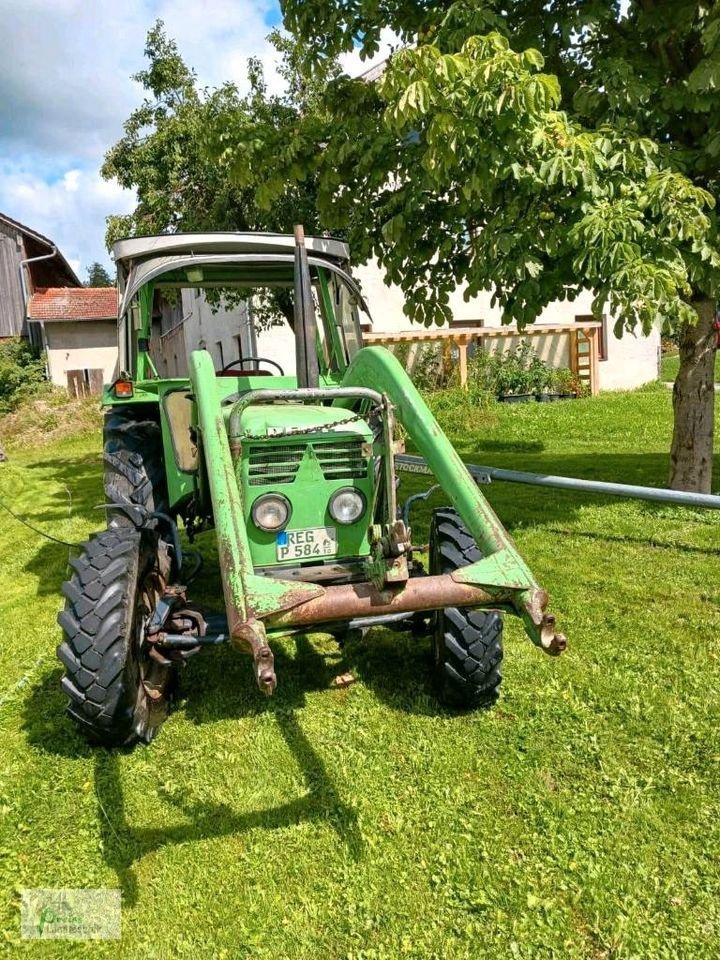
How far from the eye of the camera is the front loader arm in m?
2.49

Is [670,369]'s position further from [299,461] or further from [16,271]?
[16,271]

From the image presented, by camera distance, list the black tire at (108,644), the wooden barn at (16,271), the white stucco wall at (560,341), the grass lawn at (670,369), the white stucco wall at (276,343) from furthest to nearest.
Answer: the wooden barn at (16,271) → the grass lawn at (670,369) → the white stucco wall at (560,341) → the white stucco wall at (276,343) → the black tire at (108,644)

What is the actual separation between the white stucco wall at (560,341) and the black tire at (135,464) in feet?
38.9

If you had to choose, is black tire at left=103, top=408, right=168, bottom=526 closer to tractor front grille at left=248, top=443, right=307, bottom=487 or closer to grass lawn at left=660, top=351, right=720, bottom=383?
tractor front grille at left=248, top=443, right=307, bottom=487

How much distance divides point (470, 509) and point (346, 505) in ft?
2.23

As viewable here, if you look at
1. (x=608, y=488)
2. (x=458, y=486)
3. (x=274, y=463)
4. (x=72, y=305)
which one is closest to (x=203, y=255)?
(x=274, y=463)

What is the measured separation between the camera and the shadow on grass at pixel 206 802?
2.70 m

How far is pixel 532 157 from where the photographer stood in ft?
15.2

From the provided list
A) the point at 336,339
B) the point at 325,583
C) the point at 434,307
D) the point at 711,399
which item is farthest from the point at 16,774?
the point at 711,399

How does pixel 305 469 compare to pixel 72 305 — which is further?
pixel 72 305

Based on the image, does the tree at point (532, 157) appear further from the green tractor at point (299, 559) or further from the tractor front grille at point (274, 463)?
the tractor front grille at point (274, 463)

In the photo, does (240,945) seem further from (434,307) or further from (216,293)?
(216,293)

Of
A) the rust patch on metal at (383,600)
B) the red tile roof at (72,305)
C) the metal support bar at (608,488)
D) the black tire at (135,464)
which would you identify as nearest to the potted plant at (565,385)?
the metal support bar at (608,488)

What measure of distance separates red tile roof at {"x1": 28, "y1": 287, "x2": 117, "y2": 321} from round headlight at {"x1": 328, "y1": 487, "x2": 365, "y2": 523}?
2149 centimetres
